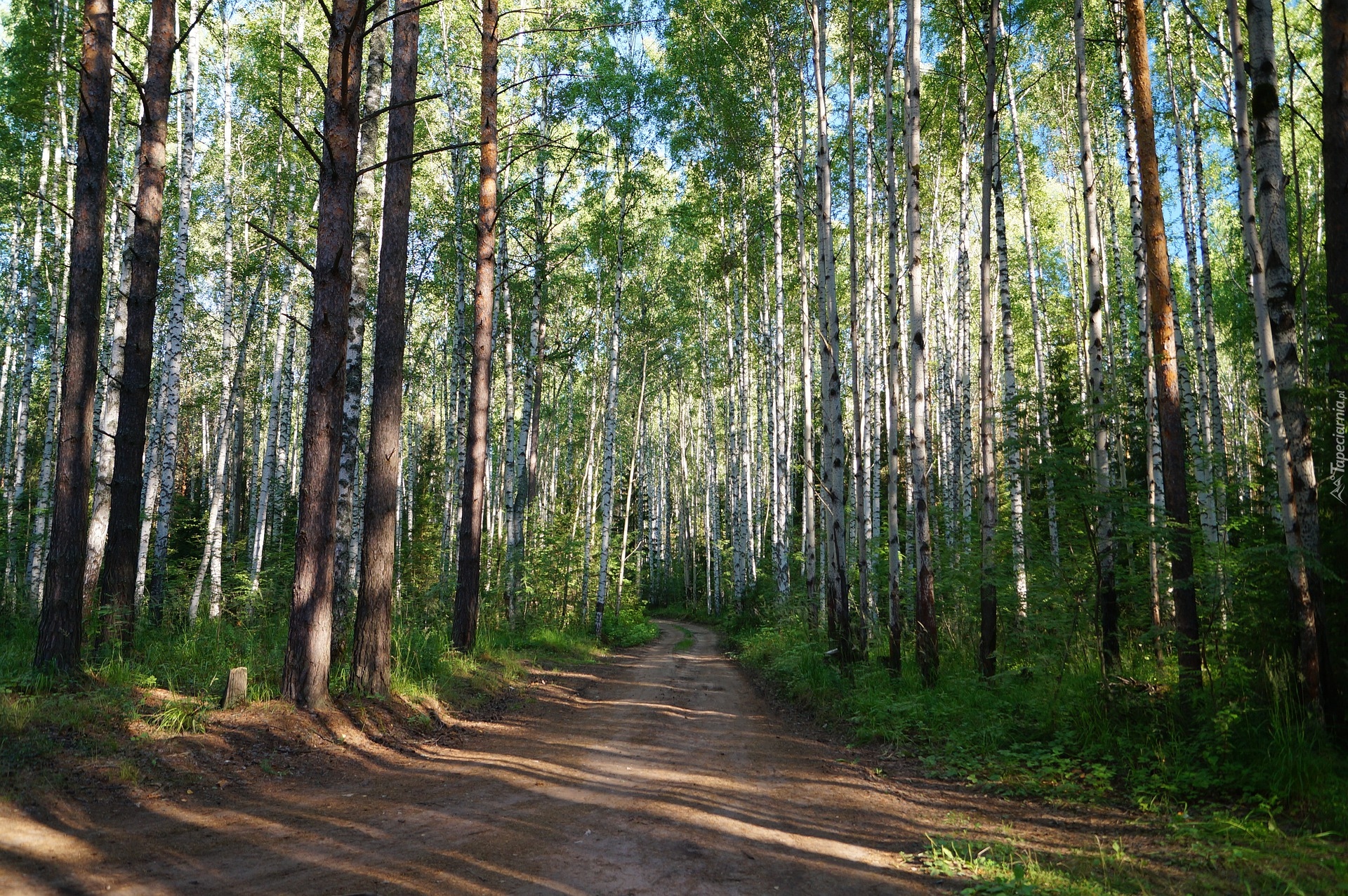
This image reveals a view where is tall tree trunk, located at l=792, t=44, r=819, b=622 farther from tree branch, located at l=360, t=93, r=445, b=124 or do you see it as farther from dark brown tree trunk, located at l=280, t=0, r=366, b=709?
dark brown tree trunk, located at l=280, t=0, r=366, b=709

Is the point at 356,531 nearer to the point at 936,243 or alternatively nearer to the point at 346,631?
the point at 346,631

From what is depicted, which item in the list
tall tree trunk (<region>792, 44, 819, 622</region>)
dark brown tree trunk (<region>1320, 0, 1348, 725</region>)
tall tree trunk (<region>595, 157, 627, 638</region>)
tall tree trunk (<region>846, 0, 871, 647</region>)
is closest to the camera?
dark brown tree trunk (<region>1320, 0, 1348, 725</region>)

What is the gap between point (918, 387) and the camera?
9.22 meters

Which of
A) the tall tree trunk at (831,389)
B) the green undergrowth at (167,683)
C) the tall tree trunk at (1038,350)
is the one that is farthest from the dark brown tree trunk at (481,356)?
the tall tree trunk at (1038,350)

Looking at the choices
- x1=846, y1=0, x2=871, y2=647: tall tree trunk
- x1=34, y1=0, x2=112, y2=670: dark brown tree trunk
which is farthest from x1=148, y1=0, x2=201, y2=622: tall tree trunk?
x1=846, y1=0, x2=871, y2=647: tall tree trunk

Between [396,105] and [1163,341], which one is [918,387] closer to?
[1163,341]

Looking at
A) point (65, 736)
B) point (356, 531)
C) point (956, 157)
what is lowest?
point (65, 736)

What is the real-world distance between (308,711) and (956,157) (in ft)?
61.5

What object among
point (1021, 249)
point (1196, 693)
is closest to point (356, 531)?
point (1196, 693)

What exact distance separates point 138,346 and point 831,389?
354 inches

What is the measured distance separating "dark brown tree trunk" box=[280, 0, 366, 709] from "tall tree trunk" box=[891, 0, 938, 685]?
21.5 ft

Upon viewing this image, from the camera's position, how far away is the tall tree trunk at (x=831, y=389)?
10.6m

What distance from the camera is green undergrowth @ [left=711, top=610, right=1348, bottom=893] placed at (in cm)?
376

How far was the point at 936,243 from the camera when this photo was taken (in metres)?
20.9
